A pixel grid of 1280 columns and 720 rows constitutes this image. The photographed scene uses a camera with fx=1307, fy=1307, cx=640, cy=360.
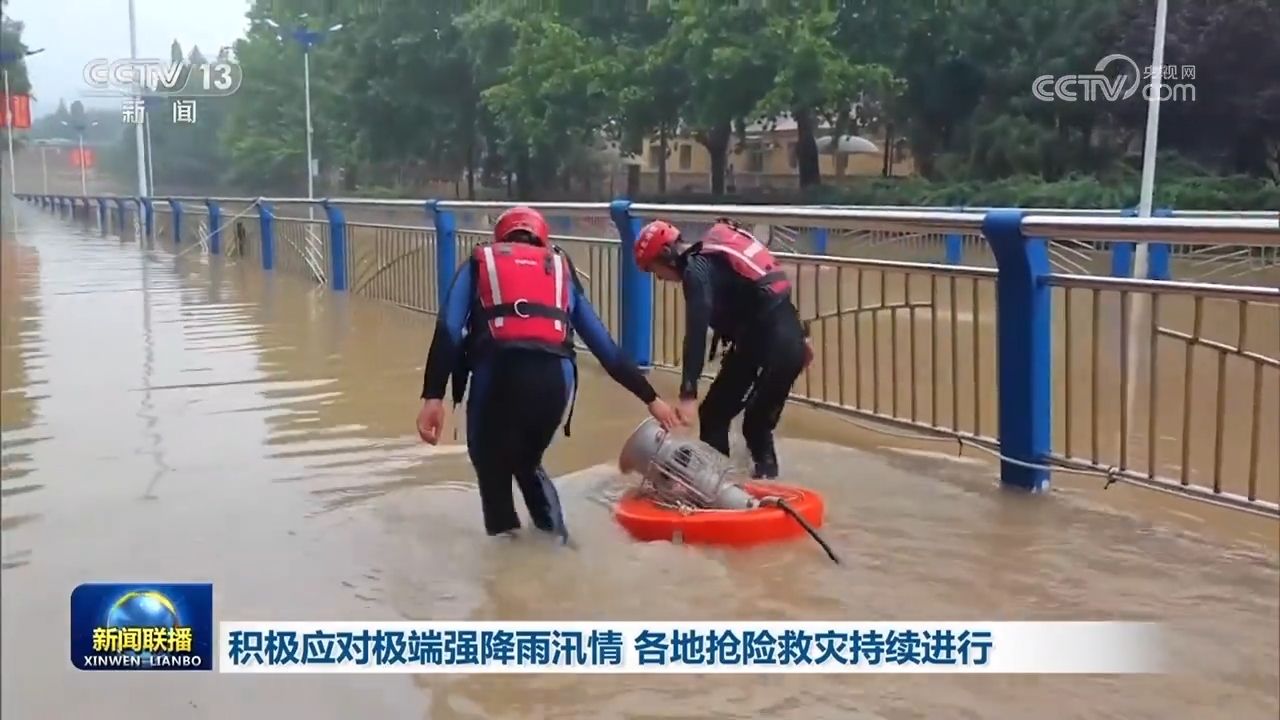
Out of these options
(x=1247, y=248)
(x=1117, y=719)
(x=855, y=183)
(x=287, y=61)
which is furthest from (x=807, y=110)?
(x=1117, y=719)

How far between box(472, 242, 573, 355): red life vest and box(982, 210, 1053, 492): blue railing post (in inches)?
63.8

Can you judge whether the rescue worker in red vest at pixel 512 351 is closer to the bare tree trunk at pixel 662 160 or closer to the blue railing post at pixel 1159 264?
the blue railing post at pixel 1159 264

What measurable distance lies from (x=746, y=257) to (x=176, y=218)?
1896cm

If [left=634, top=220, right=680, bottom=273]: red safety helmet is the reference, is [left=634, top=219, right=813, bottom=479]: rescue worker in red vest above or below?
below

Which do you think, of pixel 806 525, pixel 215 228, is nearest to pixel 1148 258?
pixel 806 525

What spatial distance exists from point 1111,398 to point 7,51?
444cm

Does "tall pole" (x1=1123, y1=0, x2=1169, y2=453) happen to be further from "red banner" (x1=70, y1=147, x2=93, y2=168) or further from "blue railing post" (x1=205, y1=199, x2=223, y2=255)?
"blue railing post" (x1=205, y1=199, x2=223, y2=255)

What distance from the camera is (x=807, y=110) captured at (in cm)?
1958

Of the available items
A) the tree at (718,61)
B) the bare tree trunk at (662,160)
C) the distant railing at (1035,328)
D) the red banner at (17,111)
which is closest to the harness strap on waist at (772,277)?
the distant railing at (1035,328)

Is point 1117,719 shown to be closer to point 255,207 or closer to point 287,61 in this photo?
point 287,61

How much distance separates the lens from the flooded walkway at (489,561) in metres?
2.93

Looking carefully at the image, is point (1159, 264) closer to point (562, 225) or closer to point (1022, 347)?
point (1022, 347)

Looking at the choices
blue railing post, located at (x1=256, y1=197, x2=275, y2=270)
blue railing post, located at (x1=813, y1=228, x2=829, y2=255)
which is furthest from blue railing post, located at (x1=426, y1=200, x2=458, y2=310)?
blue railing post, located at (x1=256, y1=197, x2=275, y2=270)

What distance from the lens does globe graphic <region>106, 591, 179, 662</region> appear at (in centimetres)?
270
